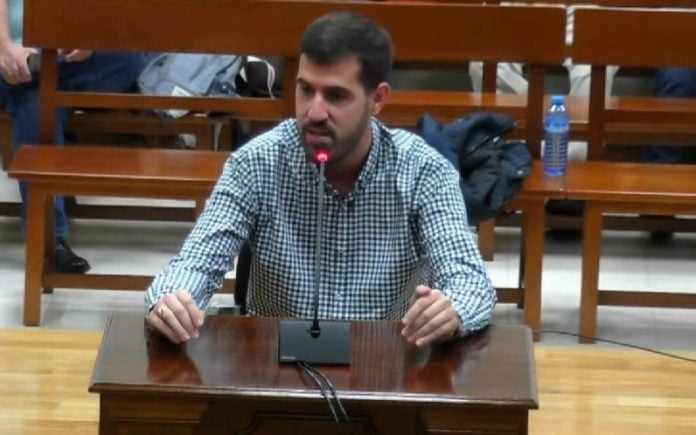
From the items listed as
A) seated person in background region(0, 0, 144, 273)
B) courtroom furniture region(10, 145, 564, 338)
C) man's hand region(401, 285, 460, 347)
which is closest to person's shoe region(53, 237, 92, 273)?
seated person in background region(0, 0, 144, 273)

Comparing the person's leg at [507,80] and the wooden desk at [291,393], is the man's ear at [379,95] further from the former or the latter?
the person's leg at [507,80]

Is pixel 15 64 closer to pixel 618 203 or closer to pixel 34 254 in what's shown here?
pixel 34 254

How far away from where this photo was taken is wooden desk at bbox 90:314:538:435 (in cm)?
182

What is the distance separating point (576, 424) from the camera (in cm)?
302

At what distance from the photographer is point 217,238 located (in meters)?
2.37

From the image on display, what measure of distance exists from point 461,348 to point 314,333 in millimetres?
224

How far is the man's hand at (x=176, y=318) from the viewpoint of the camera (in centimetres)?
203

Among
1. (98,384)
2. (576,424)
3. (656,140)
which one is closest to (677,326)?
(656,140)

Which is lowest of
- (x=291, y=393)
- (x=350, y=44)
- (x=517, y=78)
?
(x=291, y=393)

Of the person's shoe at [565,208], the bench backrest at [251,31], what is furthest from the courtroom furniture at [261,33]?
the person's shoe at [565,208]

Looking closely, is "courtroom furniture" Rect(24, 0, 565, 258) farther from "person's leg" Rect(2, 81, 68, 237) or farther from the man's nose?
the man's nose

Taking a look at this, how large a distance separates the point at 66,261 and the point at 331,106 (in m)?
2.21

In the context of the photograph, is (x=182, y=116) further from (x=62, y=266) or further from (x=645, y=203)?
(x=645, y=203)

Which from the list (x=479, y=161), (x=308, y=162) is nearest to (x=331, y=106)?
(x=308, y=162)
